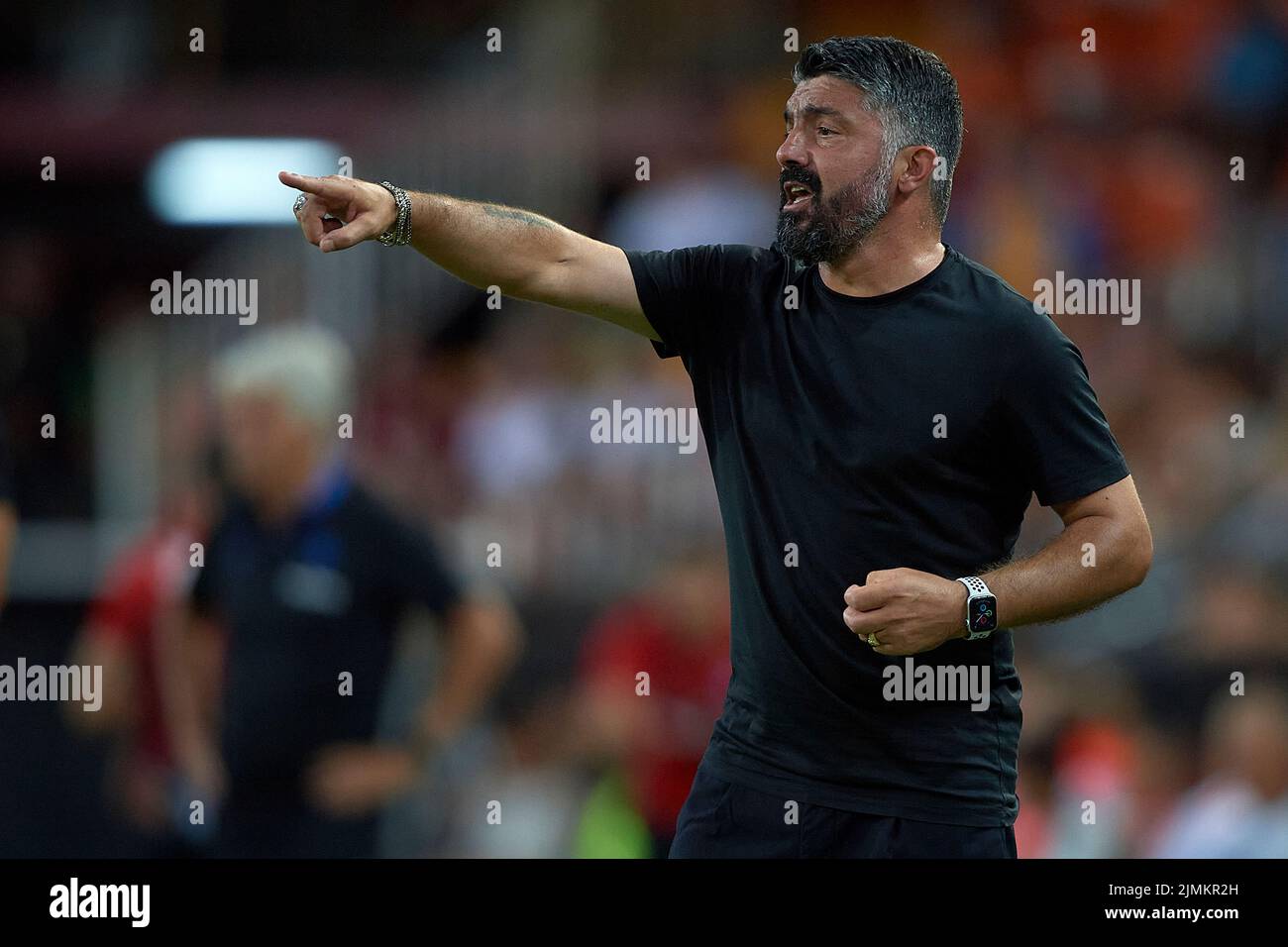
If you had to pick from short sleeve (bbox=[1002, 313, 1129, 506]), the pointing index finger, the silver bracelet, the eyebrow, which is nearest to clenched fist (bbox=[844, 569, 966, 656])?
short sleeve (bbox=[1002, 313, 1129, 506])

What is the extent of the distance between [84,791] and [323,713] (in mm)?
3116

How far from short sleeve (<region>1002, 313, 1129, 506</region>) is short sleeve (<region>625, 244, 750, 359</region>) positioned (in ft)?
2.21

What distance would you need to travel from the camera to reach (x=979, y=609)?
348 centimetres

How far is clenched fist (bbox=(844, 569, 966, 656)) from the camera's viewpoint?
3367 millimetres

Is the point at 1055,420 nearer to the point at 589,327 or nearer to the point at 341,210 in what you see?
the point at 341,210

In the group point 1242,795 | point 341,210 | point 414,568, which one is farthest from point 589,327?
point 341,210

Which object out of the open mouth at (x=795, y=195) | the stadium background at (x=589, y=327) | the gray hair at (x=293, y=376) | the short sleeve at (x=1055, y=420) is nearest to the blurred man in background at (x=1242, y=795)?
the stadium background at (x=589, y=327)

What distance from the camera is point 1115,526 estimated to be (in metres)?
3.56

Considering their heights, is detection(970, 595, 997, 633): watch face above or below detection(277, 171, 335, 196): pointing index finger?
below

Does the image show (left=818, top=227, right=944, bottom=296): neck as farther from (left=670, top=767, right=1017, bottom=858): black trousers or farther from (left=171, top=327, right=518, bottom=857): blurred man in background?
(left=171, top=327, right=518, bottom=857): blurred man in background

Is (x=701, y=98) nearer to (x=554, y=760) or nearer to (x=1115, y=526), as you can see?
(x=554, y=760)

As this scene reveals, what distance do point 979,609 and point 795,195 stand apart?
951mm
